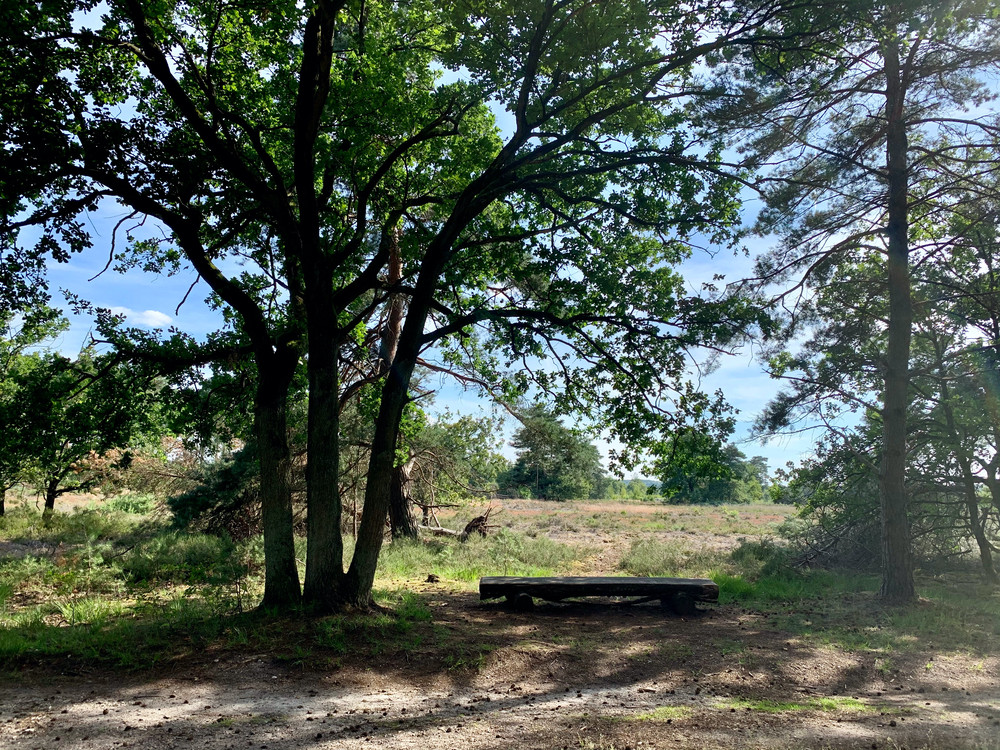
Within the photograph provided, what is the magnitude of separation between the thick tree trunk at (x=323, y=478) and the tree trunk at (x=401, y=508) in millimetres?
9109

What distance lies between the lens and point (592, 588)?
10086 millimetres

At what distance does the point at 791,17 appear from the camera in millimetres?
7875

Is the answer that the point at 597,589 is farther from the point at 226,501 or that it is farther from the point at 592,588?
the point at 226,501

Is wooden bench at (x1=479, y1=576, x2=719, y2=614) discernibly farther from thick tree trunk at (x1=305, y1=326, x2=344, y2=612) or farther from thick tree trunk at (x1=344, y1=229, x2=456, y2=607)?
thick tree trunk at (x1=305, y1=326, x2=344, y2=612)

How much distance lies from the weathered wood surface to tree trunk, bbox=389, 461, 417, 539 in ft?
25.6

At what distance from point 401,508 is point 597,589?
8.82 metres

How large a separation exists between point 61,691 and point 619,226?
868 centimetres

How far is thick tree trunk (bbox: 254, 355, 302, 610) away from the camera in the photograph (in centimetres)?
842

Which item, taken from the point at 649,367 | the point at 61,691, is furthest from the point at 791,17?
the point at 61,691

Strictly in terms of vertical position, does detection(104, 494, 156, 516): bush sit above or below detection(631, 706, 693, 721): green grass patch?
above

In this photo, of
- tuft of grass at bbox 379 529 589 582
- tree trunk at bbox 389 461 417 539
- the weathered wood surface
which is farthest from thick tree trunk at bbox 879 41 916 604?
tree trunk at bbox 389 461 417 539

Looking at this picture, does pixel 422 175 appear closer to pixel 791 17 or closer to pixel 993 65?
pixel 791 17

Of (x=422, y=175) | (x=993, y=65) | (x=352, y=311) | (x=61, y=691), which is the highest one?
(x=993, y=65)

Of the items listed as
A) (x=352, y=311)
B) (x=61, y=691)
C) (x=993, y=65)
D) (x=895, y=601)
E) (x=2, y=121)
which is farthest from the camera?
(x=352, y=311)
